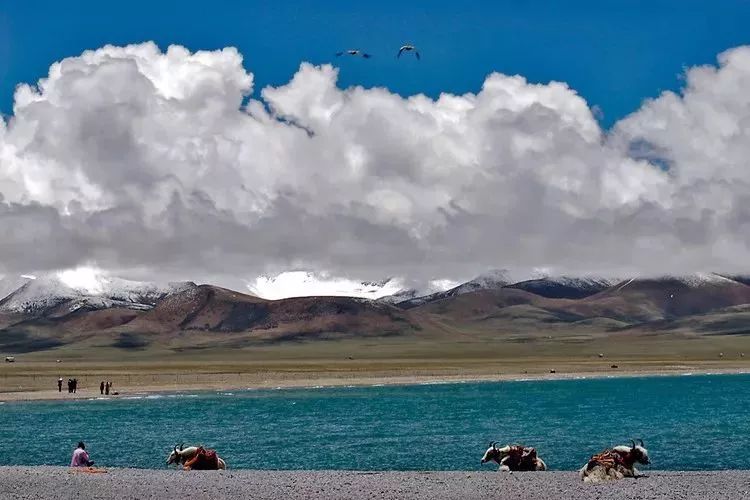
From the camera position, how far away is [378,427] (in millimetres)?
65000

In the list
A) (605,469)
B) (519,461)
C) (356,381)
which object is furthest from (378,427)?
(356,381)

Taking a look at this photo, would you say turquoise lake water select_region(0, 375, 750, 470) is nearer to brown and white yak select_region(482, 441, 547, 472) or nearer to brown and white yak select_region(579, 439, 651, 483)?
brown and white yak select_region(482, 441, 547, 472)

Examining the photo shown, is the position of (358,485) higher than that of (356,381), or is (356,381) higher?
(356,381)

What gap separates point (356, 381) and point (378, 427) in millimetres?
59247

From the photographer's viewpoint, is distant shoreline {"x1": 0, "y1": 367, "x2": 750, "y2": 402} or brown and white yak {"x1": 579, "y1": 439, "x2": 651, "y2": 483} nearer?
brown and white yak {"x1": 579, "y1": 439, "x2": 651, "y2": 483}

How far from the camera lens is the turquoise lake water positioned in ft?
164

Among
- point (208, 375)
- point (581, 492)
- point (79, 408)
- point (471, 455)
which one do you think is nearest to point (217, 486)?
point (581, 492)

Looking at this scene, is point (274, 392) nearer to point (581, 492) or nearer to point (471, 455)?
point (471, 455)

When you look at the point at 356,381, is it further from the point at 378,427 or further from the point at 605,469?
the point at 605,469

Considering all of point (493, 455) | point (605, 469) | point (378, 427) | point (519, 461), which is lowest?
point (605, 469)

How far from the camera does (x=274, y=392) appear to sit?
10569 centimetres

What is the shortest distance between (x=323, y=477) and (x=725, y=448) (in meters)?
22.8

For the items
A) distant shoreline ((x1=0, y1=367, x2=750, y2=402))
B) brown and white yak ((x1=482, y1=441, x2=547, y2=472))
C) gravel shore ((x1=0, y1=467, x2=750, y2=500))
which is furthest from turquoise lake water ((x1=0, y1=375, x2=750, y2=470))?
gravel shore ((x1=0, y1=467, x2=750, y2=500))

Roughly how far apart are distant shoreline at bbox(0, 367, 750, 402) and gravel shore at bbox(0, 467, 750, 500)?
189 feet
